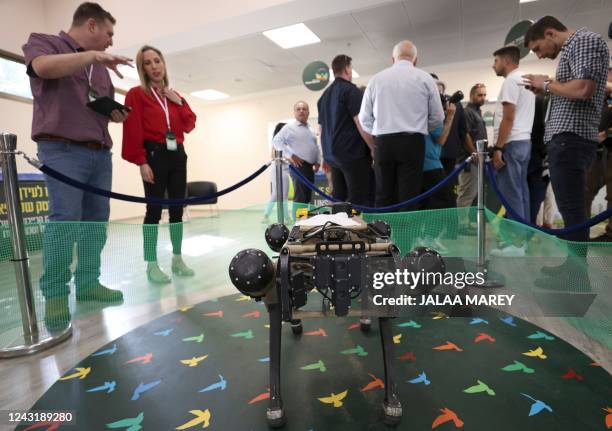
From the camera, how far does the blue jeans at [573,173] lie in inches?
71.6

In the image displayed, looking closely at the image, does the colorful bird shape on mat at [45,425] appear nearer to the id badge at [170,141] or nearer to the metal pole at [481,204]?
the id badge at [170,141]

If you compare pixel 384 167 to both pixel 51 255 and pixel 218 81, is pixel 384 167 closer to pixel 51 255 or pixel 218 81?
pixel 51 255

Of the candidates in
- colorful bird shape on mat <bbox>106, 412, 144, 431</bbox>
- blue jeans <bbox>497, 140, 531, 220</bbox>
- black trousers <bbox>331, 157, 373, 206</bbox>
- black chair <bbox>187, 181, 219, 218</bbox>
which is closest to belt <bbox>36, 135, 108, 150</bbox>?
colorful bird shape on mat <bbox>106, 412, 144, 431</bbox>

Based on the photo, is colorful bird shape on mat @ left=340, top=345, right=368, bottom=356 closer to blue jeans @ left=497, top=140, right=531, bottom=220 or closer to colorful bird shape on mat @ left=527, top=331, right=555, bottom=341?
colorful bird shape on mat @ left=527, top=331, right=555, bottom=341

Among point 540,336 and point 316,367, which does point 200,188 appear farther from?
point 540,336

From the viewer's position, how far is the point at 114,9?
5.09 meters

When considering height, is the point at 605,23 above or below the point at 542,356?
above

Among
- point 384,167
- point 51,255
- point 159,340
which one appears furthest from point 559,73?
point 51,255

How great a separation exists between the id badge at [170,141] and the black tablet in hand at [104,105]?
504 millimetres

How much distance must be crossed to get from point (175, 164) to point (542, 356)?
240 cm

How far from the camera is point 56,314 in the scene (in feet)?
5.76

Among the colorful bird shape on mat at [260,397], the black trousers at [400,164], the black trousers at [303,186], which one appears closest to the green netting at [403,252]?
the black trousers at [400,164]

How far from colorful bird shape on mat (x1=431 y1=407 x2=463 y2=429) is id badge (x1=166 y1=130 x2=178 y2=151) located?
221 centimetres

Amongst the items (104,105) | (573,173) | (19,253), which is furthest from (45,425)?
(573,173)
